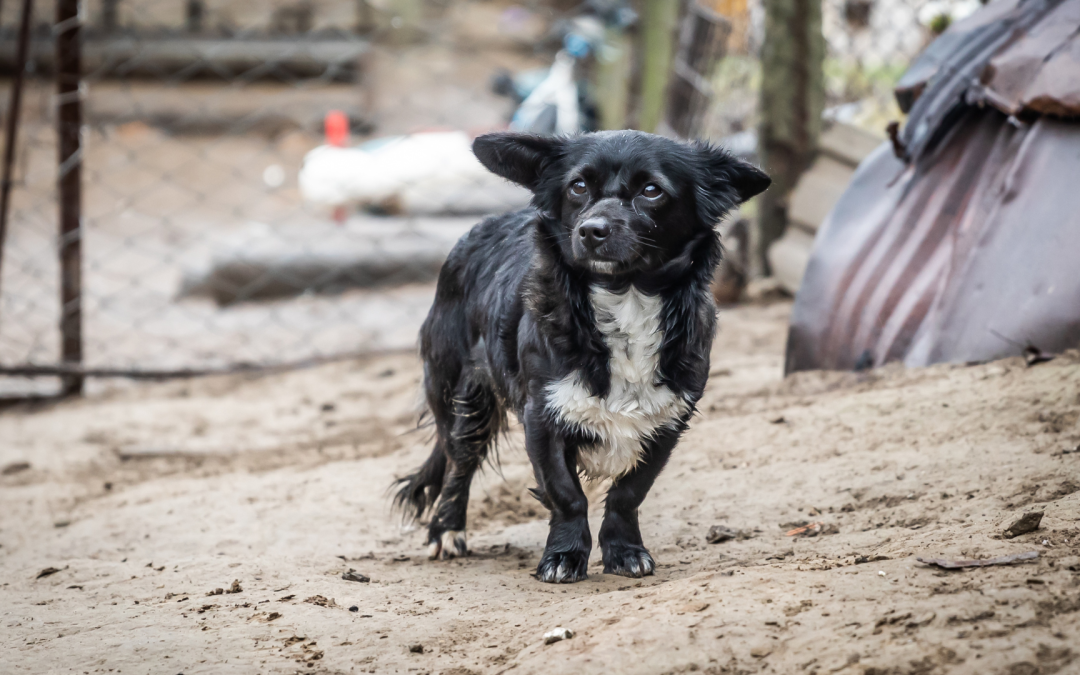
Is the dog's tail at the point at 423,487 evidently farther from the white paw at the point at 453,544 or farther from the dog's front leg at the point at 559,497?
the dog's front leg at the point at 559,497

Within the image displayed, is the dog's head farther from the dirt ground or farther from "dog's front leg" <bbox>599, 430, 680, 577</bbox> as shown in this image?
the dirt ground

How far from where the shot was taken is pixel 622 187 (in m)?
2.38

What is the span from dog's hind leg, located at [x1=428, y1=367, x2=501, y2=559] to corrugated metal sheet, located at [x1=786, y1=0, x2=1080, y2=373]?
144 centimetres

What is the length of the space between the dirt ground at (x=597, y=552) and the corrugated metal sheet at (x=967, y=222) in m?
0.18

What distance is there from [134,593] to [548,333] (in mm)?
1188

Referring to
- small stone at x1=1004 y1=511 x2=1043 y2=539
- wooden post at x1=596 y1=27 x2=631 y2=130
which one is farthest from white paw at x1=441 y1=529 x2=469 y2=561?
wooden post at x1=596 y1=27 x2=631 y2=130

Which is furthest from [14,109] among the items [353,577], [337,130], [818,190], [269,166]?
[269,166]

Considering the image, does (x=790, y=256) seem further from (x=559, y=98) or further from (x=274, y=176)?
(x=274, y=176)

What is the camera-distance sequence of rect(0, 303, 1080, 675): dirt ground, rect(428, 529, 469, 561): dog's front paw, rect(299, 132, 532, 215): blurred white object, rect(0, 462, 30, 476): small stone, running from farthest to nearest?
rect(299, 132, 532, 215): blurred white object < rect(0, 462, 30, 476): small stone < rect(428, 529, 469, 561): dog's front paw < rect(0, 303, 1080, 675): dirt ground

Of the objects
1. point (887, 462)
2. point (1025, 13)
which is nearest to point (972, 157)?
point (1025, 13)

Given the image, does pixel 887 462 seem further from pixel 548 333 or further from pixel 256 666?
pixel 256 666

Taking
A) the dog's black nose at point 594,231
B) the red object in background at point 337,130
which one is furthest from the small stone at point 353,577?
the red object in background at point 337,130

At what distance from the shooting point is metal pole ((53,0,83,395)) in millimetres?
4840

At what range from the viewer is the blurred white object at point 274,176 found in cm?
960
